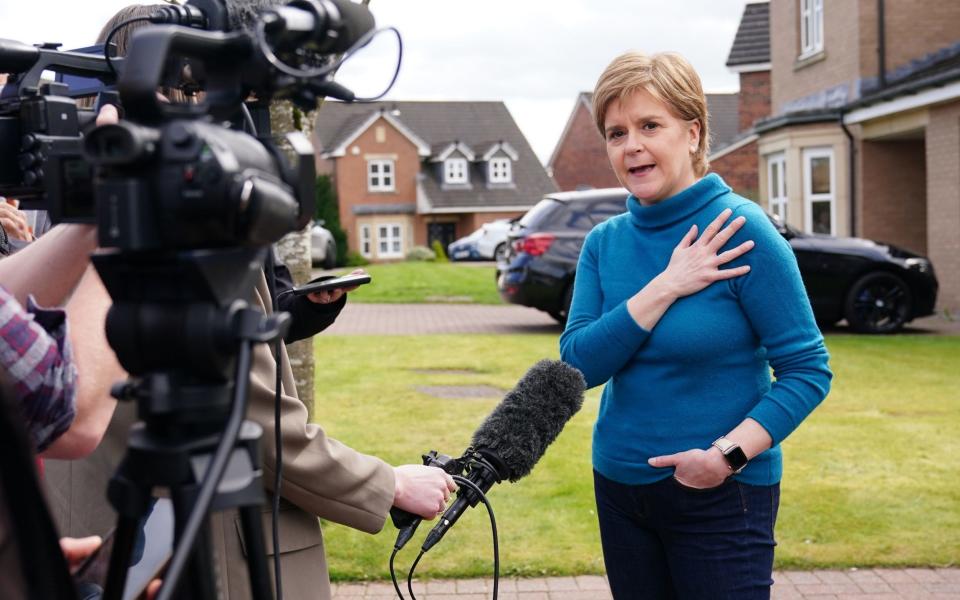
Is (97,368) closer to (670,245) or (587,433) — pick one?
(670,245)

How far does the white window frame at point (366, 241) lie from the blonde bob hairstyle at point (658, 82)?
51.2 m

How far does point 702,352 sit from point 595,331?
0.28 m

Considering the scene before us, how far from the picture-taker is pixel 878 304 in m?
14.2

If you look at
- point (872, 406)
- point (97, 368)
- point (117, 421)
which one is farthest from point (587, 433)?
point (97, 368)

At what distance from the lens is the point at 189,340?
1302 mm

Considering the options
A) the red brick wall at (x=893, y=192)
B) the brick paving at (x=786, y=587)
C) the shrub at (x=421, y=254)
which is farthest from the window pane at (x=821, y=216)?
the shrub at (x=421, y=254)

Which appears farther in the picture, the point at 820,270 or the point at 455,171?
the point at 455,171

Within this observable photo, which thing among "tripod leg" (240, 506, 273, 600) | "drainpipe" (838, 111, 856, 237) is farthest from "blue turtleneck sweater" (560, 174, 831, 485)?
"drainpipe" (838, 111, 856, 237)

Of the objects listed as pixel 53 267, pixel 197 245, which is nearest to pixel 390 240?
pixel 53 267

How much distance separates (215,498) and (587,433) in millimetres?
6836

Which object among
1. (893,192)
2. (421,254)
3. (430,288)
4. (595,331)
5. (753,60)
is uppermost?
(753,60)

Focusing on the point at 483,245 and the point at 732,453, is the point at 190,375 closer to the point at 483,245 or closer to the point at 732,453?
the point at 732,453

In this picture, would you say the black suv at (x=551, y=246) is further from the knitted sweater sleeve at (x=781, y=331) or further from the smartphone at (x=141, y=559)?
the smartphone at (x=141, y=559)

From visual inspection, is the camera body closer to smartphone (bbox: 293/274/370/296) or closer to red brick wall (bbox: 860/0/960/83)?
smartphone (bbox: 293/274/370/296)
